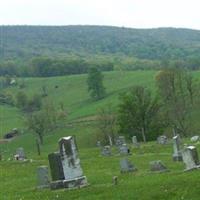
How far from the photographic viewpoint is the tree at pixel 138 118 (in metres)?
81.6

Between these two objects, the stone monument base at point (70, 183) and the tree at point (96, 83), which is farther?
the tree at point (96, 83)

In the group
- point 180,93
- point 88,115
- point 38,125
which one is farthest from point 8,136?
point 180,93

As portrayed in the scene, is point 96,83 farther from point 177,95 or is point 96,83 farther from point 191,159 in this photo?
point 191,159

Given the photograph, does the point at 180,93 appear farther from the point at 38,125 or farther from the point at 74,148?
the point at 74,148

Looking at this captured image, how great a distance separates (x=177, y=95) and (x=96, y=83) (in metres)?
54.2

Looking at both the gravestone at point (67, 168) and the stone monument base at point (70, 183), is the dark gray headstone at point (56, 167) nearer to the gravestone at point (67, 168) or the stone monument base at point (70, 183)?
the gravestone at point (67, 168)

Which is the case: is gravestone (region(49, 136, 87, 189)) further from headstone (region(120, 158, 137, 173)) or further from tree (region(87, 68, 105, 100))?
tree (region(87, 68, 105, 100))

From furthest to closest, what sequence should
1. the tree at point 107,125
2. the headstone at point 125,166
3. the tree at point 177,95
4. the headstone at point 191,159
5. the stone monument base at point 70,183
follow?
the tree at point 107,125, the tree at point 177,95, the headstone at point 125,166, the headstone at point 191,159, the stone monument base at point 70,183

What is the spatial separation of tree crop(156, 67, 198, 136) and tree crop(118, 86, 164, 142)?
284cm

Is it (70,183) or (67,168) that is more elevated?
(67,168)

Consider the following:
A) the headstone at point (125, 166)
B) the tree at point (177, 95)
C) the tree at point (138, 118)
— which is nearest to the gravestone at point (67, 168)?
the headstone at point (125, 166)

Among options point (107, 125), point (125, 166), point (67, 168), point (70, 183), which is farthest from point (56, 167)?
point (107, 125)

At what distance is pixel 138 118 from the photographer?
268ft

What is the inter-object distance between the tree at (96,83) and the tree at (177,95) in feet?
137
